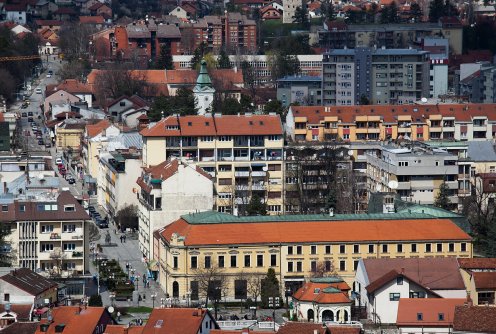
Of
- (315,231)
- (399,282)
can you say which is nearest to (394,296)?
(399,282)

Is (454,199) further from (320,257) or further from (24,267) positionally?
(24,267)

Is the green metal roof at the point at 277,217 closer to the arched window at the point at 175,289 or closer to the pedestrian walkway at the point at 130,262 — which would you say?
the arched window at the point at 175,289

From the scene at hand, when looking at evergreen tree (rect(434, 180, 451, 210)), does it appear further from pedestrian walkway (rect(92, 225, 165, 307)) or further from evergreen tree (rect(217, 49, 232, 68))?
evergreen tree (rect(217, 49, 232, 68))

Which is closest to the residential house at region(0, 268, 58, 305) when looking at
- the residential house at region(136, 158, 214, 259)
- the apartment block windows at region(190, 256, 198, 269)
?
the apartment block windows at region(190, 256, 198, 269)

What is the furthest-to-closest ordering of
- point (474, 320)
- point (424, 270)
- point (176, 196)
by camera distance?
point (176, 196), point (424, 270), point (474, 320)

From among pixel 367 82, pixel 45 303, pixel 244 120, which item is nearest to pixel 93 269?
pixel 45 303

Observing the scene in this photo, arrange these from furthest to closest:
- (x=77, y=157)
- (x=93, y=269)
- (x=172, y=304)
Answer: (x=77, y=157), (x=93, y=269), (x=172, y=304)

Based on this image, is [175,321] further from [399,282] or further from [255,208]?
[255,208]
